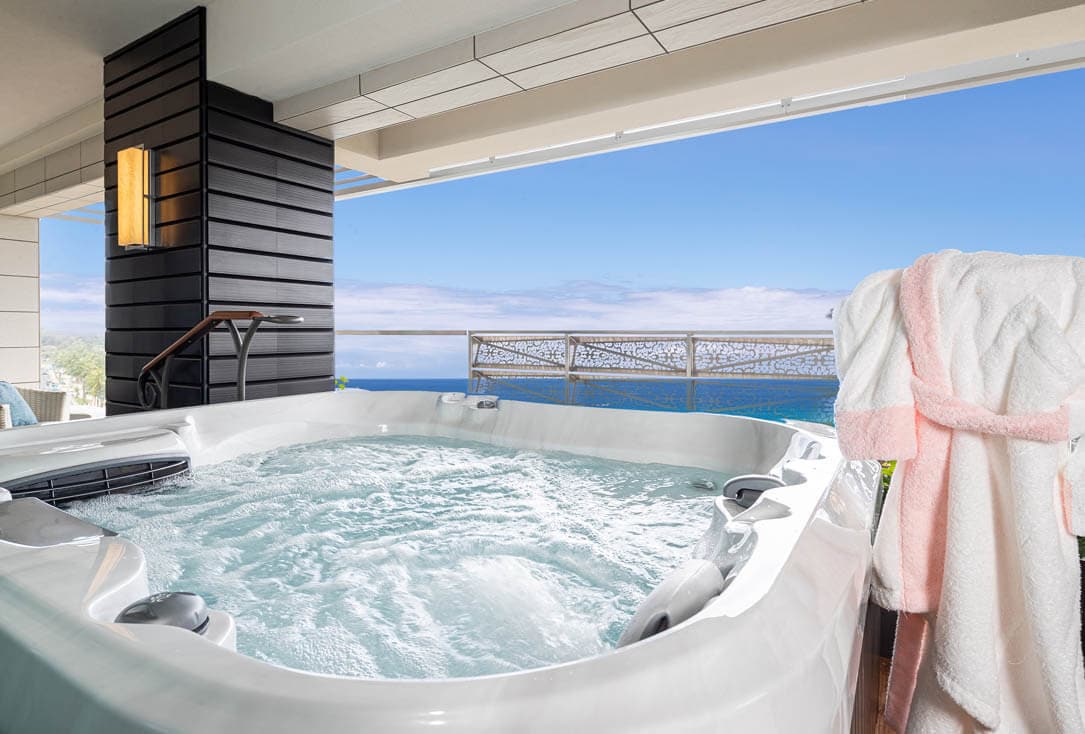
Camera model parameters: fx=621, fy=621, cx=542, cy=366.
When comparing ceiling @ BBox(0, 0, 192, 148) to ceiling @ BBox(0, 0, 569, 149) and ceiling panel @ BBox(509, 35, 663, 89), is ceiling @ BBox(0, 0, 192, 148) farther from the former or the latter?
ceiling panel @ BBox(509, 35, 663, 89)

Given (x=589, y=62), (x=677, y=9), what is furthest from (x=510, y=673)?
(x=589, y=62)

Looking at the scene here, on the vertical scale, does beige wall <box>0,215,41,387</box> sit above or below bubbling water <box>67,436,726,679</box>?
above

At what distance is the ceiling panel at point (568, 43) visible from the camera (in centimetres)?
216

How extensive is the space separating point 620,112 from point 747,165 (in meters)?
7.21

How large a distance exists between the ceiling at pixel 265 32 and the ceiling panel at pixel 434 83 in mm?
109

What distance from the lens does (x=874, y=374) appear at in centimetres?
82

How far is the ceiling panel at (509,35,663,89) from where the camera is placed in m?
2.30

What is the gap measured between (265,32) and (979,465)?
297cm

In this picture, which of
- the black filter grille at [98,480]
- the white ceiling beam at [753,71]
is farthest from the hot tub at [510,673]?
the white ceiling beam at [753,71]

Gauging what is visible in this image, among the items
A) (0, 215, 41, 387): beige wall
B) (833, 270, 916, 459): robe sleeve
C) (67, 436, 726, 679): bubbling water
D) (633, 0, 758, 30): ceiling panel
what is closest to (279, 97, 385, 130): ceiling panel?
(633, 0, 758, 30): ceiling panel

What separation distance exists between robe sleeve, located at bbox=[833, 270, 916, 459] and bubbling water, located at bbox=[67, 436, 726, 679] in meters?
0.48

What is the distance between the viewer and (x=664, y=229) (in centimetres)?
1036

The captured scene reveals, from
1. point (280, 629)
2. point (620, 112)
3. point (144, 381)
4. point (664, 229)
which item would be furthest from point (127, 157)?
point (664, 229)

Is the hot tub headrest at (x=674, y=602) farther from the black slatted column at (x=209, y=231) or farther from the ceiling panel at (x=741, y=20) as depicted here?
Result: the black slatted column at (x=209, y=231)
